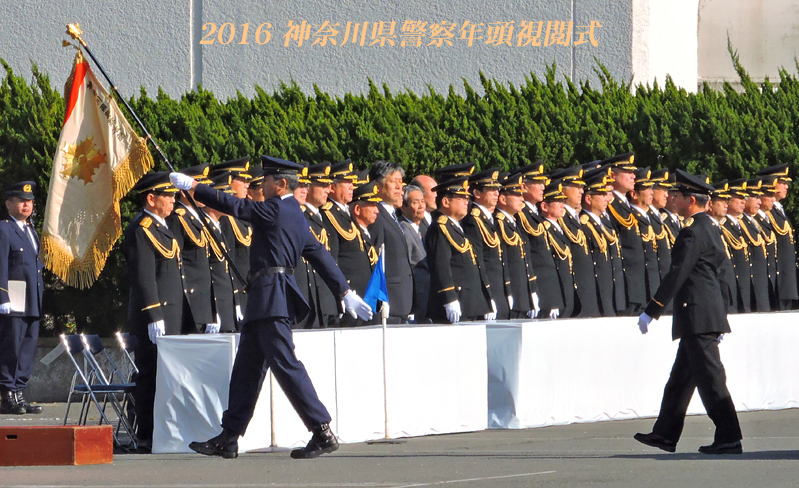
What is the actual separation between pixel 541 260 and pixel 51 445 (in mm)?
5594

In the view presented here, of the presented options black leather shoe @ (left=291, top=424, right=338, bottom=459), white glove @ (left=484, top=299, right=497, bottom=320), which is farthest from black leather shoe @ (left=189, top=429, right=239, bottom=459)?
white glove @ (left=484, top=299, right=497, bottom=320)

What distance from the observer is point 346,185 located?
11953mm

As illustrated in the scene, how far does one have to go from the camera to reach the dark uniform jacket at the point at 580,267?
13.5 meters

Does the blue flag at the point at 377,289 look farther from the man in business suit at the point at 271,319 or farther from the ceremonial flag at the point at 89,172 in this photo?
the ceremonial flag at the point at 89,172

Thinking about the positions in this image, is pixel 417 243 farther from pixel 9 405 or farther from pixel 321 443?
pixel 321 443

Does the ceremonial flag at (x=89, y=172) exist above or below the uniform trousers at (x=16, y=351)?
above

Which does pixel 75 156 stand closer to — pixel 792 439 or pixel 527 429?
pixel 527 429

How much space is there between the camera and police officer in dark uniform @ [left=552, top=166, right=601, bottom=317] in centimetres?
1348

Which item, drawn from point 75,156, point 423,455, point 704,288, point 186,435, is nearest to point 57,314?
point 75,156

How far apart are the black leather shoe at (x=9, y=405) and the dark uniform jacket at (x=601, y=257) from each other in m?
5.23

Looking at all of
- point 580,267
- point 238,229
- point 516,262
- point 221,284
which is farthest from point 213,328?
point 580,267

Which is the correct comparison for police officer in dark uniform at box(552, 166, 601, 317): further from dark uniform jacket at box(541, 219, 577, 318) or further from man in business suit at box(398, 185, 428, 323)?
man in business suit at box(398, 185, 428, 323)

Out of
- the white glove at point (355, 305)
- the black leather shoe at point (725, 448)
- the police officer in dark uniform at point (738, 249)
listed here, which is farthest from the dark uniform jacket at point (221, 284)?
the police officer in dark uniform at point (738, 249)

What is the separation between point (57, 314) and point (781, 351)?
684cm
